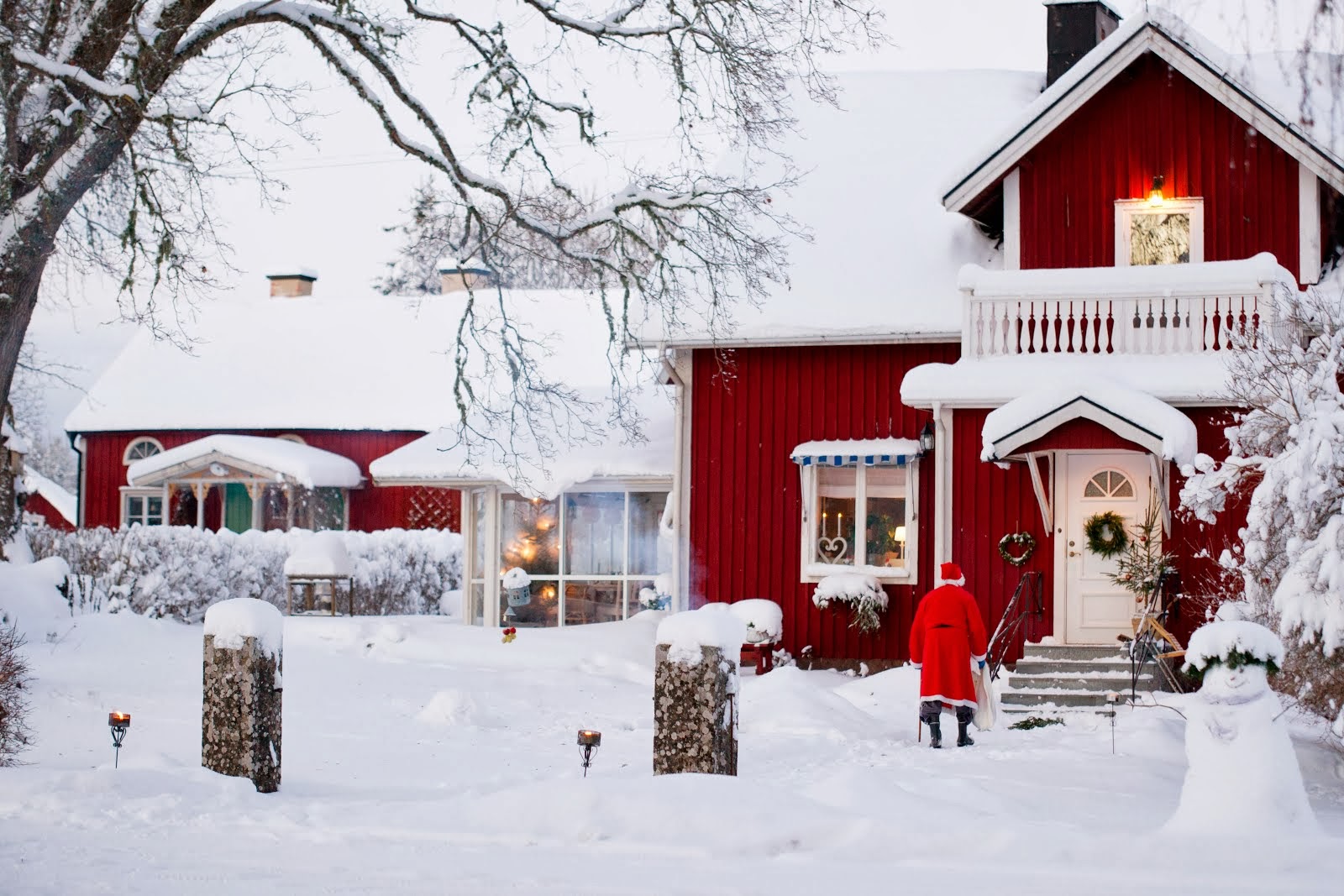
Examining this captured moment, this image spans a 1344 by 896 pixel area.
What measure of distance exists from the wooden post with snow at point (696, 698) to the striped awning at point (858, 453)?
819cm

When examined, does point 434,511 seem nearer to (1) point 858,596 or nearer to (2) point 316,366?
(2) point 316,366

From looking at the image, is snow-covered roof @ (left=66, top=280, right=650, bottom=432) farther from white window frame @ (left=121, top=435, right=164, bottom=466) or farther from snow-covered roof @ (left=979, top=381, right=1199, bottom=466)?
snow-covered roof @ (left=979, top=381, right=1199, bottom=466)

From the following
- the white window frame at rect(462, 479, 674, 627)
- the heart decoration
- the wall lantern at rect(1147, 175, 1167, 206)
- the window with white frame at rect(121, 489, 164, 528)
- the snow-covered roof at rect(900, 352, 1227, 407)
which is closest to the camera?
the snow-covered roof at rect(900, 352, 1227, 407)

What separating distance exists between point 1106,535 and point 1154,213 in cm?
367

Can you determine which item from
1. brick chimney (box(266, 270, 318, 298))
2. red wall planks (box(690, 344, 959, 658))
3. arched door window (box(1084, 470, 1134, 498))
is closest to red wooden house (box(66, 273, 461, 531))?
brick chimney (box(266, 270, 318, 298))

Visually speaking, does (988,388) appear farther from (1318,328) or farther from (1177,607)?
(1318,328)

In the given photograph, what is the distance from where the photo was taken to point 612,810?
7.63 m

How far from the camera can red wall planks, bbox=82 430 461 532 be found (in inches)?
1189

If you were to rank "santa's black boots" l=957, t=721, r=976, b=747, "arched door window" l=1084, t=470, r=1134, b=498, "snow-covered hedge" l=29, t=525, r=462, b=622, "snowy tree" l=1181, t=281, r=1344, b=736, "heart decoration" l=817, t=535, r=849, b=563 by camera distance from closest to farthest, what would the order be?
1. "snowy tree" l=1181, t=281, r=1344, b=736
2. "santa's black boots" l=957, t=721, r=976, b=747
3. "arched door window" l=1084, t=470, r=1134, b=498
4. "heart decoration" l=817, t=535, r=849, b=563
5. "snow-covered hedge" l=29, t=525, r=462, b=622

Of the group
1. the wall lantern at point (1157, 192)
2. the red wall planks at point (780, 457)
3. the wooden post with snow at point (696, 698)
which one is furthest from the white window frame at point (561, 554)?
the wooden post with snow at point (696, 698)

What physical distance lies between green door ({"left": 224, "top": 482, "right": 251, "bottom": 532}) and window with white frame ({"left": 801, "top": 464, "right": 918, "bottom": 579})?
1643 cm

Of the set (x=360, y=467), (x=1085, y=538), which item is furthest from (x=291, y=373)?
(x=1085, y=538)

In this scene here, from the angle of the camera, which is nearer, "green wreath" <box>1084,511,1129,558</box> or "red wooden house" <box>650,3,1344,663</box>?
"red wooden house" <box>650,3,1344,663</box>

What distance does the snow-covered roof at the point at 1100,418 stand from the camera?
14.0 meters
